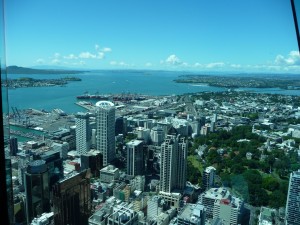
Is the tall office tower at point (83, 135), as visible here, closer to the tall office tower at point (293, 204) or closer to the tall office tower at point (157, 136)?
the tall office tower at point (157, 136)

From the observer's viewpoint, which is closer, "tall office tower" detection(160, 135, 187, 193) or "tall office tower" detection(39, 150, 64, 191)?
"tall office tower" detection(39, 150, 64, 191)

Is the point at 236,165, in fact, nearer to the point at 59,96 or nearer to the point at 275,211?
the point at 275,211

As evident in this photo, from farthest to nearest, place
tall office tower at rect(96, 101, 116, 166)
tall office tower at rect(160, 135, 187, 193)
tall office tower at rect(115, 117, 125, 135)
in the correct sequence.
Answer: tall office tower at rect(115, 117, 125, 135), tall office tower at rect(96, 101, 116, 166), tall office tower at rect(160, 135, 187, 193)

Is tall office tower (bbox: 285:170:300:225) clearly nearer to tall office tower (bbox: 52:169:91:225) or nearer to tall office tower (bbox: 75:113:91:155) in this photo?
tall office tower (bbox: 52:169:91:225)

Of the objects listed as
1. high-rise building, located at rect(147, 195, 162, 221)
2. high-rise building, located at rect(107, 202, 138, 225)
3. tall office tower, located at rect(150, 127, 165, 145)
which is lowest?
high-rise building, located at rect(147, 195, 162, 221)

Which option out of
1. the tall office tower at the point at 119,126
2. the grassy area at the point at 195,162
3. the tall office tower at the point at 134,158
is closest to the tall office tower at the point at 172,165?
the tall office tower at the point at 134,158

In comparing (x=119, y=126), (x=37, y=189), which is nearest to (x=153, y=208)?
(x=37, y=189)

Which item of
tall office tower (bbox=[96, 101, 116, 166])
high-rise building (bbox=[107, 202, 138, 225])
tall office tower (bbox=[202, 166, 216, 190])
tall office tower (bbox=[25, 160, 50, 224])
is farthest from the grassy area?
tall office tower (bbox=[25, 160, 50, 224])
